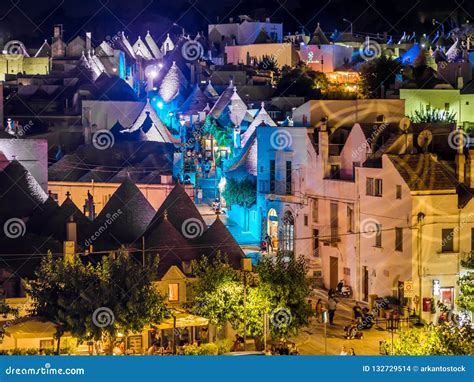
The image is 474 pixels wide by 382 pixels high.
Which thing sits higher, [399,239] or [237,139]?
[237,139]

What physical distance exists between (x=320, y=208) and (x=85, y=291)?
25.6 feet

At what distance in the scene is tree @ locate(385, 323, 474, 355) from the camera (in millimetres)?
13005

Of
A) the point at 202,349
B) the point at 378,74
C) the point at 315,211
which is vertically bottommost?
the point at 202,349

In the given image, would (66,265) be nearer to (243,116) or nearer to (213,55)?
(243,116)

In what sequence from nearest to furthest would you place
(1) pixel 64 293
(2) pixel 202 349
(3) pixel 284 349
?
(2) pixel 202 349, (3) pixel 284 349, (1) pixel 64 293

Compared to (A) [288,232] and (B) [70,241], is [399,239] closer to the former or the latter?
(B) [70,241]

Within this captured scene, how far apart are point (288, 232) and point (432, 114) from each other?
893cm

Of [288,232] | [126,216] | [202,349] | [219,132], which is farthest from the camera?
[219,132]

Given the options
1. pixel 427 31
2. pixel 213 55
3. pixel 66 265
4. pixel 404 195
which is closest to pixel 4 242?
pixel 66 265

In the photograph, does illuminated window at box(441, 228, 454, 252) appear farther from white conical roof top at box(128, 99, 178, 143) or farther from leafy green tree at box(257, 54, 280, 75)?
leafy green tree at box(257, 54, 280, 75)

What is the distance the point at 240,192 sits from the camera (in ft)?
94.0

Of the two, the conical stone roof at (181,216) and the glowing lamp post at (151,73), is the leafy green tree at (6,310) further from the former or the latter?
the glowing lamp post at (151,73)

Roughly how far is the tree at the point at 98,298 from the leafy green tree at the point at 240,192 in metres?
11.3

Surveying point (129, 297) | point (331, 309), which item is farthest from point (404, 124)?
point (129, 297)
